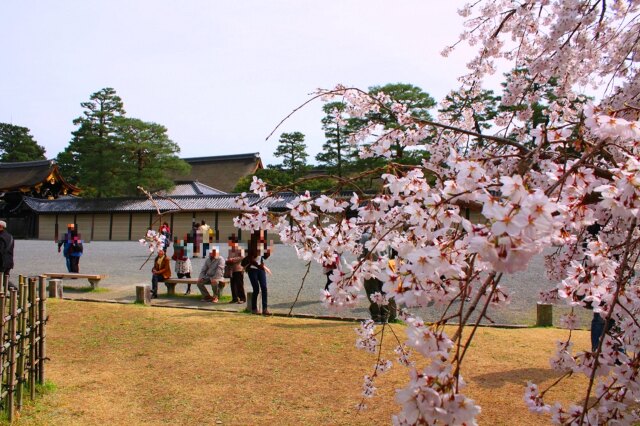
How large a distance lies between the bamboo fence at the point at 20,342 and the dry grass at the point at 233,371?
8.1 inches

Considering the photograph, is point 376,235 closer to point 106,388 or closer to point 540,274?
point 106,388

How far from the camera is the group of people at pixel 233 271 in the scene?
786 centimetres

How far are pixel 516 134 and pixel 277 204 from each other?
2100 cm

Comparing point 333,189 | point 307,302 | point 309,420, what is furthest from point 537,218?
point 307,302

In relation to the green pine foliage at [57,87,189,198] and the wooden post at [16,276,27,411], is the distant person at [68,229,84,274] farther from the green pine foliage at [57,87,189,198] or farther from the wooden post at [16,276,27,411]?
the green pine foliage at [57,87,189,198]

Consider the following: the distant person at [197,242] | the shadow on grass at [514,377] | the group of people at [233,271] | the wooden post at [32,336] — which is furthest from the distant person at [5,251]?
the distant person at [197,242]

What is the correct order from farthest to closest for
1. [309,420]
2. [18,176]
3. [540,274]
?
[18,176] → [540,274] → [309,420]

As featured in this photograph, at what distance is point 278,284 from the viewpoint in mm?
11375

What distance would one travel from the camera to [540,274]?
12.6 m

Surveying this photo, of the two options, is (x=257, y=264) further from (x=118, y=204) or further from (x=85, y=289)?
(x=118, y=204)

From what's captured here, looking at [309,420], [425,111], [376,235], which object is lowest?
[309,420]

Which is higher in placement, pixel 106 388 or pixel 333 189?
pixel 333 189

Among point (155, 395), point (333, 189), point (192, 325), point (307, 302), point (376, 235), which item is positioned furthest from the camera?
point (307, 302)

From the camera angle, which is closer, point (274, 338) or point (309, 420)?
point (309, 420)
